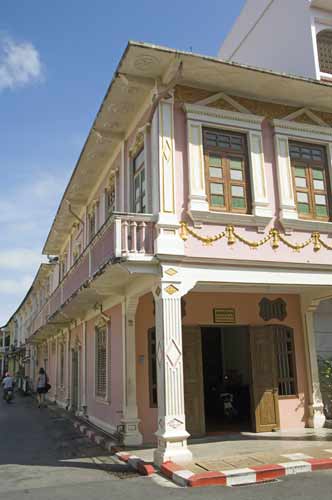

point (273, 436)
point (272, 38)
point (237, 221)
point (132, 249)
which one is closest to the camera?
point (132, 249)

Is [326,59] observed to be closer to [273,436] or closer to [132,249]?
[132,249]

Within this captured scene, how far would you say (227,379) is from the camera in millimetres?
14914

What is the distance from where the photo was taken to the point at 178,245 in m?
8.56

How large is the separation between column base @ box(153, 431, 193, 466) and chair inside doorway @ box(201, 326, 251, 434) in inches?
135

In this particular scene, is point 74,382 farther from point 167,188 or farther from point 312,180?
point 312,180

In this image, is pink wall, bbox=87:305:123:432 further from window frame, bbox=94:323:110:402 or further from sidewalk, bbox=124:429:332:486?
sidewalk, bbox=124:429:332:486

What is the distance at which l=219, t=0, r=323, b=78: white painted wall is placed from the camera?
12.0m

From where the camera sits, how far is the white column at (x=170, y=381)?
7.80 metres

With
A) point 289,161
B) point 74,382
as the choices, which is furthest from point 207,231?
point 74,382

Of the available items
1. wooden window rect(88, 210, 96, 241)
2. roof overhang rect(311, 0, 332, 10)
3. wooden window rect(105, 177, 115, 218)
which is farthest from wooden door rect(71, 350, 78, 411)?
roof overhang rect(311, 0, 332, 10)

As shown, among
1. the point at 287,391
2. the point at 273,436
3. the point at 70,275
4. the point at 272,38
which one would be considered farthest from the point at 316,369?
the point at 272,38

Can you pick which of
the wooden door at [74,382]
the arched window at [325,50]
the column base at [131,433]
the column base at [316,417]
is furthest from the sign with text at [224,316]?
the wooden door at [74,382]

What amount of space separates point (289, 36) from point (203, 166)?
5.73 metres

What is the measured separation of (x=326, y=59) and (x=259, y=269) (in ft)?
21.1
